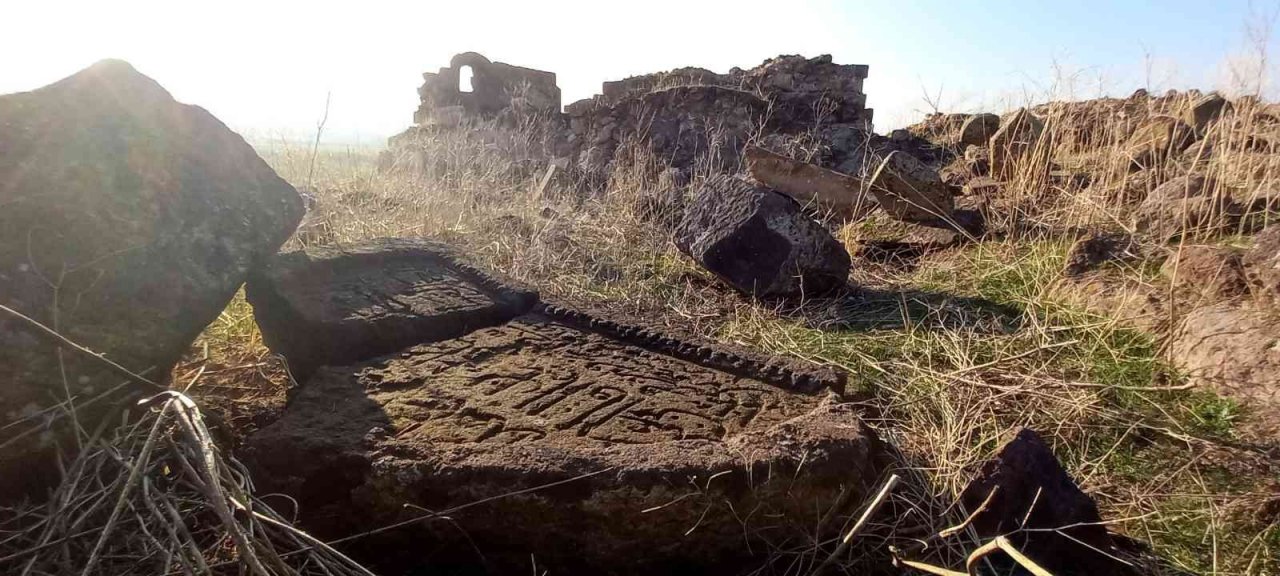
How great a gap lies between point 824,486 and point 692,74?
9749mm

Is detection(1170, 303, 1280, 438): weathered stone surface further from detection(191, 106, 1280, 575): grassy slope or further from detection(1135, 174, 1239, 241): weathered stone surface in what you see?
detection(1135, 174, 1239, 241): weathered stone surface

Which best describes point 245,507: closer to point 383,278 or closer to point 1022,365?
point 383,278

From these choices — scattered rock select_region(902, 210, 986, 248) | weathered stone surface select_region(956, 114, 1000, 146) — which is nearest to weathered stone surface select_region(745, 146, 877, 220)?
scattered rock select_region(902, 210, 986, 248)

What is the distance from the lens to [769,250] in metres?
3.52

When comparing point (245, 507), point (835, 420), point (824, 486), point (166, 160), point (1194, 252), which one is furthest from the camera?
point (1194, 252)

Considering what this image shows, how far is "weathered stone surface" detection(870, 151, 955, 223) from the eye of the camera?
4199mm

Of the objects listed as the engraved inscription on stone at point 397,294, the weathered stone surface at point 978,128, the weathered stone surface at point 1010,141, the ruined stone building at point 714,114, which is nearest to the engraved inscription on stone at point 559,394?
the engraved inscription on stone at point 397,294

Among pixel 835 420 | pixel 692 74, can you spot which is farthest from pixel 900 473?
pixel 692 74

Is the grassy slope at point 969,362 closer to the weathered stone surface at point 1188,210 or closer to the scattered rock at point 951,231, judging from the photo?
the scattered rock at point 951,231

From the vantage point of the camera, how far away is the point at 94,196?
1.95m

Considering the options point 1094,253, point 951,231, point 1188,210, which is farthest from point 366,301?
point 1188,210

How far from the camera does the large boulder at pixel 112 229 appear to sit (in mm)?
1683

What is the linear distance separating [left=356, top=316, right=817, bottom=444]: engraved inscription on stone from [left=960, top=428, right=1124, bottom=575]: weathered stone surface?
1.59ft

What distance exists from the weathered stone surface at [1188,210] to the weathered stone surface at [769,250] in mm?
1391
